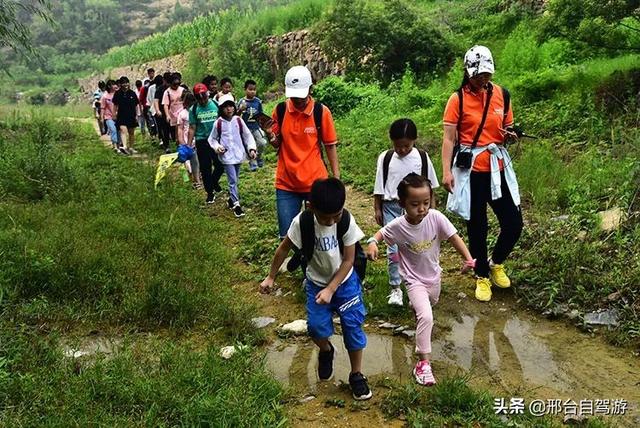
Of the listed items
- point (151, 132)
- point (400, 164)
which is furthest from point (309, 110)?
point (151, 132)

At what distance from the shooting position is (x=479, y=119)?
4.23m

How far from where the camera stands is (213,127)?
7262 millimetres

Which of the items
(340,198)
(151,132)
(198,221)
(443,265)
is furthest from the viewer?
(151,132)

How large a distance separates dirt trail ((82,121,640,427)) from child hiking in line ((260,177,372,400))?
243 mm

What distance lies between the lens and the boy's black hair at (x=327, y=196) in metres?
3.03

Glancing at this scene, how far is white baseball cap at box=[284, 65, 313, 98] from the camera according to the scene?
413 centimetres

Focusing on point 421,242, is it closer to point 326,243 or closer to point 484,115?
point 326,243

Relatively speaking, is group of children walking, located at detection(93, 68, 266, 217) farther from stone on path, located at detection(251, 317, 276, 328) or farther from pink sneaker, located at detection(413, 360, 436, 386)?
pink sneaker, located at detection(413, 360, 436, 386)

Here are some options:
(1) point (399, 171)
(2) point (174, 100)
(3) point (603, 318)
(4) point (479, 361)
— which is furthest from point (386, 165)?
(2) point (174, 100)

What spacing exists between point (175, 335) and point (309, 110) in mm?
2046

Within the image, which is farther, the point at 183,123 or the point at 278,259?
the point at 183,123

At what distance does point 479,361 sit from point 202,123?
215 inches

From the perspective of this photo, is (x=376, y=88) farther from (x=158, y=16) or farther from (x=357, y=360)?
(x=158, y=16)

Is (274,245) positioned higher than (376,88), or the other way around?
(376,88)
